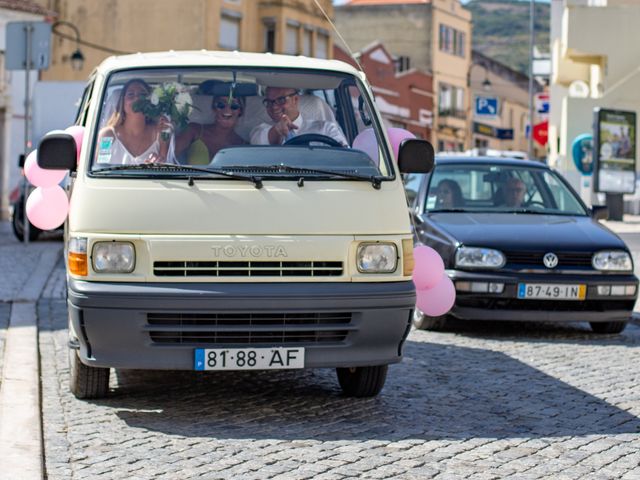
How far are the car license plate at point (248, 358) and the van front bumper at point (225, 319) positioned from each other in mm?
33

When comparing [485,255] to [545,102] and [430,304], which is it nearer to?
[430,304]

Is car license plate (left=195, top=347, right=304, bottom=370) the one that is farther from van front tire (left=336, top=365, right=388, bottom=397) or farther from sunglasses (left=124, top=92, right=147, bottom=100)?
sunglasses (left=124, top=92, right=147, bottom=100)

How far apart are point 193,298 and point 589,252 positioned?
512cm

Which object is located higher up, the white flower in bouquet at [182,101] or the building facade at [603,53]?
the building facade at [603,53]

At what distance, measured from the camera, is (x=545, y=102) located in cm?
5606

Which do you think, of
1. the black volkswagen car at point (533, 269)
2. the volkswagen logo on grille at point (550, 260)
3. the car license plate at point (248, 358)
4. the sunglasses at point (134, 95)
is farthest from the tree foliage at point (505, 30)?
the car license plate at point (248, 358)

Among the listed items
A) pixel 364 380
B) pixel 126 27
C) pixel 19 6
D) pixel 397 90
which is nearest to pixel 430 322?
pixel 364 380

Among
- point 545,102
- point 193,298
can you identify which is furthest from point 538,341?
point 545,102

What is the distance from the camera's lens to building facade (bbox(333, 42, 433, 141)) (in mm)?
72375

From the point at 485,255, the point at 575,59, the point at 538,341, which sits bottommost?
the point at 538,341

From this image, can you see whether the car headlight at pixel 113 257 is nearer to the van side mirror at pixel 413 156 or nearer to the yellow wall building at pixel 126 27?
the van side mirror at pixel 413 156

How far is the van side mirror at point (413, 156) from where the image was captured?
7961mm

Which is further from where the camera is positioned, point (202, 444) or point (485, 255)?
point (485, 255)

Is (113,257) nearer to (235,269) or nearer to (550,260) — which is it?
(235,269)
